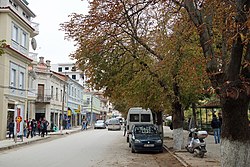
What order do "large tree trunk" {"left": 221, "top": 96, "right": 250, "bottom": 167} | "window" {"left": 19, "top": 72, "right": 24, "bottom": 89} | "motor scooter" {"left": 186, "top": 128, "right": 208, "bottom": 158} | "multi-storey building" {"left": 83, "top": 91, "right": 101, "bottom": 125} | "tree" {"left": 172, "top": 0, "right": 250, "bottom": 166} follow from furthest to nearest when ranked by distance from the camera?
"multi-storey building" {"left": 83, "top": 91, "right": 101, "bottom": 125}, "window" {"left": 19, "top": 72, "right": 24, "bottom": 89}, "motor scooter" {"left": 186, "top": 128, "right": 208, "bottom": 158}, "large tree trunk" {"left": 221, "top": 96, "right": 250, "bottom": 167}, "tree" {"left": 172, "top": 0, "right": 250, "bottom": 166}

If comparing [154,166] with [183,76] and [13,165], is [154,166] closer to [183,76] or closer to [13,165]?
[183,76]

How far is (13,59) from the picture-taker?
104ft

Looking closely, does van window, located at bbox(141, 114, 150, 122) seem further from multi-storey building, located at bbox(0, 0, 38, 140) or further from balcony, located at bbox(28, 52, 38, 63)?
balcony, located at bbox(28, 52, 38, 63)

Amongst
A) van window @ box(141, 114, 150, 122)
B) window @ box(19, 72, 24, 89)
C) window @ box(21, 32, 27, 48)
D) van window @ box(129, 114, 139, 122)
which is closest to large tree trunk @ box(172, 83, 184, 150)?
van window @ box(141, 114, 150, 122)

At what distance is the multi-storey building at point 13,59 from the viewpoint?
2969 centimetres

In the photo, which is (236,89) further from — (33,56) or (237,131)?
(33,56)

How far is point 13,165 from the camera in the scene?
1380 cm

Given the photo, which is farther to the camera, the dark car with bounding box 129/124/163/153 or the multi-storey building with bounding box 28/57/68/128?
the multi-storey building with bounding box 28/57/68/128

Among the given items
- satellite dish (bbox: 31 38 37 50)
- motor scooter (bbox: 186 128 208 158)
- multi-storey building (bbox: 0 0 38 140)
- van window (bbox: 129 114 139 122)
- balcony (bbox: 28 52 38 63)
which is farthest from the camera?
balcony (bbox: 28 52 38 63)

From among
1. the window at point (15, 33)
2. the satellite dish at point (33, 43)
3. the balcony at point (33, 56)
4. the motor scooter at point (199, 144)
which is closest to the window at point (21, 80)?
the window at point (15, 33)

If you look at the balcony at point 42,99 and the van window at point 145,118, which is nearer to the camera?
the van window at point 145,118

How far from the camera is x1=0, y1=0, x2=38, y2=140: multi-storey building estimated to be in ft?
97.4

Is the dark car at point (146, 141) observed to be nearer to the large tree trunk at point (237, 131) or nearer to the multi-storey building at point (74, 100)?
the large tree trunk at point (237, 131)

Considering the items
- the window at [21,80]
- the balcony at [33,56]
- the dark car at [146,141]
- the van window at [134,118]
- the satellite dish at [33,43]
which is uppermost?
the satellite dish at [33,43]
